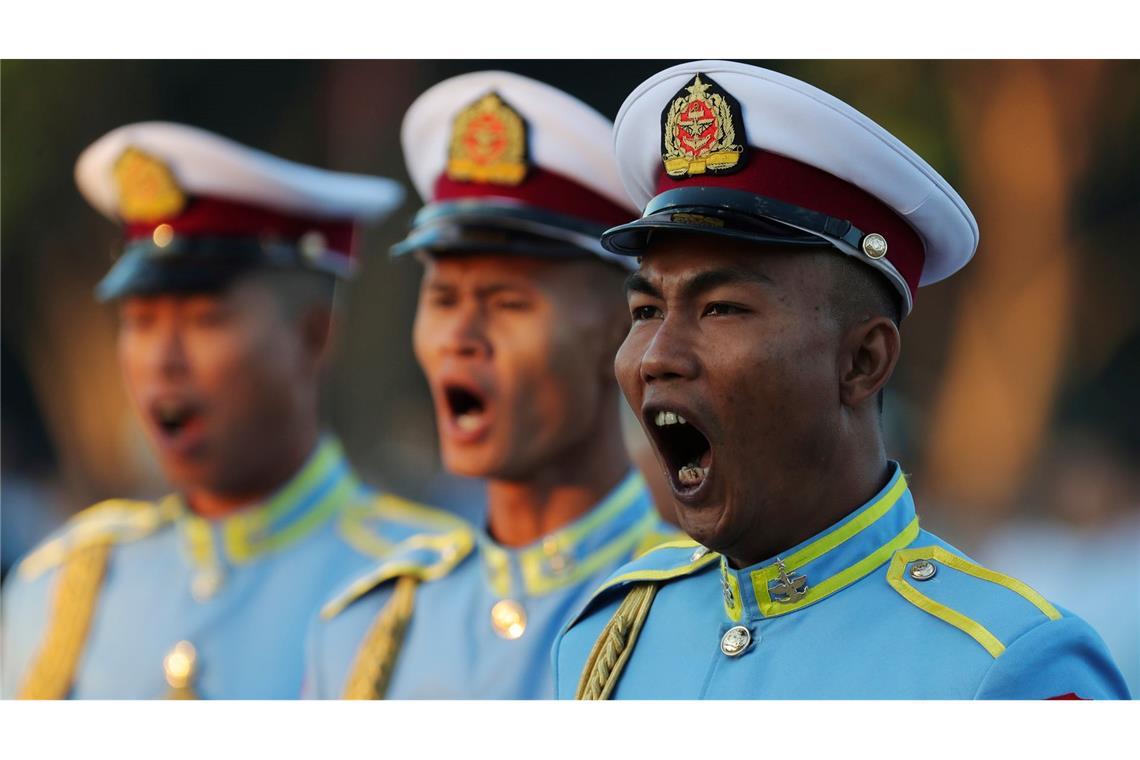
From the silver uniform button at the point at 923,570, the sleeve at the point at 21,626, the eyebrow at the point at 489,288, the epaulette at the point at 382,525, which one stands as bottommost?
the sleeve at the point at 21,626

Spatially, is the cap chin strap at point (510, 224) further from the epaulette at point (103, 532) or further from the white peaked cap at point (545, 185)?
the epaulette at point (103, 532)

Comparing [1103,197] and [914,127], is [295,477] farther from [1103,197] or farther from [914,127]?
[1103,197]

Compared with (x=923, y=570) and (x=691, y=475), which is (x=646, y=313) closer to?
(x=691, y=475)

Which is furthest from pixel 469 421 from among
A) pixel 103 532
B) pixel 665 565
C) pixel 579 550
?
pixel 103 532

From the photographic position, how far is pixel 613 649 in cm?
309

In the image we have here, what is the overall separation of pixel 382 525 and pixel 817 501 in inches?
116

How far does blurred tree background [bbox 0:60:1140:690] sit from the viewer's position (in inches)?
262

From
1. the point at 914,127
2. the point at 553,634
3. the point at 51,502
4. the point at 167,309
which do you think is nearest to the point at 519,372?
the point at 553,634

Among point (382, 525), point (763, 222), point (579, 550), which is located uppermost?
point (763, 222)

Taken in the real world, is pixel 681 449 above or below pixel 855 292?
below

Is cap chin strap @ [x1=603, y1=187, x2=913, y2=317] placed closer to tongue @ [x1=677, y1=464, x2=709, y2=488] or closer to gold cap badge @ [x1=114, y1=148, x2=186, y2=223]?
tongue @ [x1=677, y1=464, x2=709, y2=488]

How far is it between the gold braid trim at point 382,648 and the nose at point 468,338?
73 cm

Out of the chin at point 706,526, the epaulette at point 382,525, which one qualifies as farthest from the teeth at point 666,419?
the epaulette at point 382,525

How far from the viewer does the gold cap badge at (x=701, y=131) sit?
291 cm
